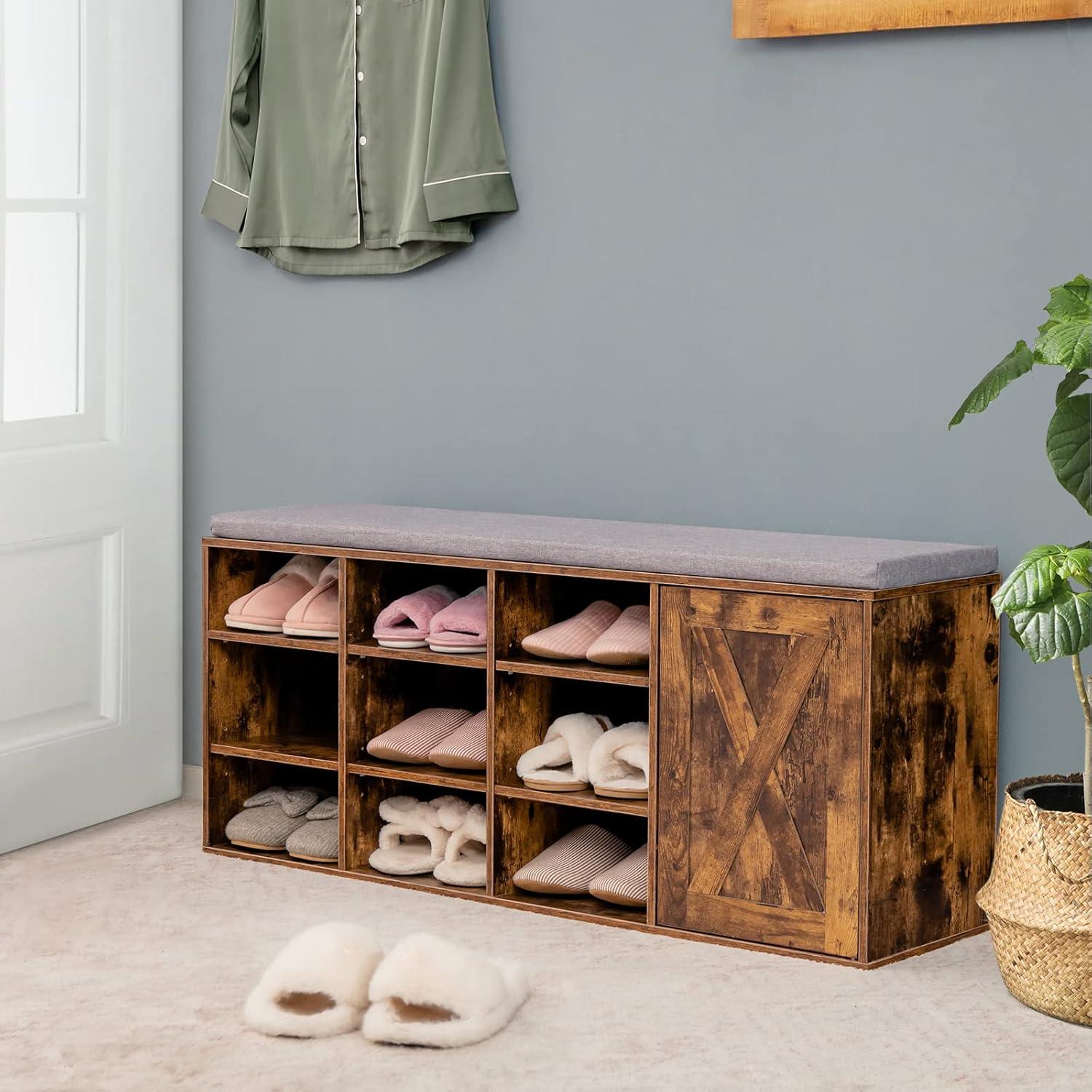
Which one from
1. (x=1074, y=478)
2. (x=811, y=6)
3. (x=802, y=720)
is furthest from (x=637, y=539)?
(x=811, y=6)

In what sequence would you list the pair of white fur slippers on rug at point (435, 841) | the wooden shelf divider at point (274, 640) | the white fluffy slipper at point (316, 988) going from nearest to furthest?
the white fluffy slipper at point (316, 988) < the pair of white fur slippers on rug at point (435, 841) < the wooden shelf divider at point (274, 640)

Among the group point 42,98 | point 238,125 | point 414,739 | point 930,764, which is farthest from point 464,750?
point 42,98

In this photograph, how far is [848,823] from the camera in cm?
224

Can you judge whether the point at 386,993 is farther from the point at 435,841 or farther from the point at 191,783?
the point at 191,783

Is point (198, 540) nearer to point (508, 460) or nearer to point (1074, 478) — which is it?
point (508, 460)

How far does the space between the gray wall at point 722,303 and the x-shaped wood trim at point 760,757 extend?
421 millimetres

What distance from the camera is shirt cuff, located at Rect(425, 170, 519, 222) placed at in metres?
2.82

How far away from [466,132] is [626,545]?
91 cm

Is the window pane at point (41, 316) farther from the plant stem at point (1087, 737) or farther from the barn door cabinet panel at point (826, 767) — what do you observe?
the plant stem at point (1087, 737)

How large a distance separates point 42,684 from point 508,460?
3.36 ft

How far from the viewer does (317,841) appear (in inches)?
109

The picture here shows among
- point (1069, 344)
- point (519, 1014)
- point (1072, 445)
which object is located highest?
point (1069, 344)

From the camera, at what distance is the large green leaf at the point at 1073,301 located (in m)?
2.02

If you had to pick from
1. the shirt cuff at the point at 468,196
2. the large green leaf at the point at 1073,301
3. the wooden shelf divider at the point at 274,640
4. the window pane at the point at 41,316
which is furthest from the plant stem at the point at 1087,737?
the window pane at the point at 41,316
